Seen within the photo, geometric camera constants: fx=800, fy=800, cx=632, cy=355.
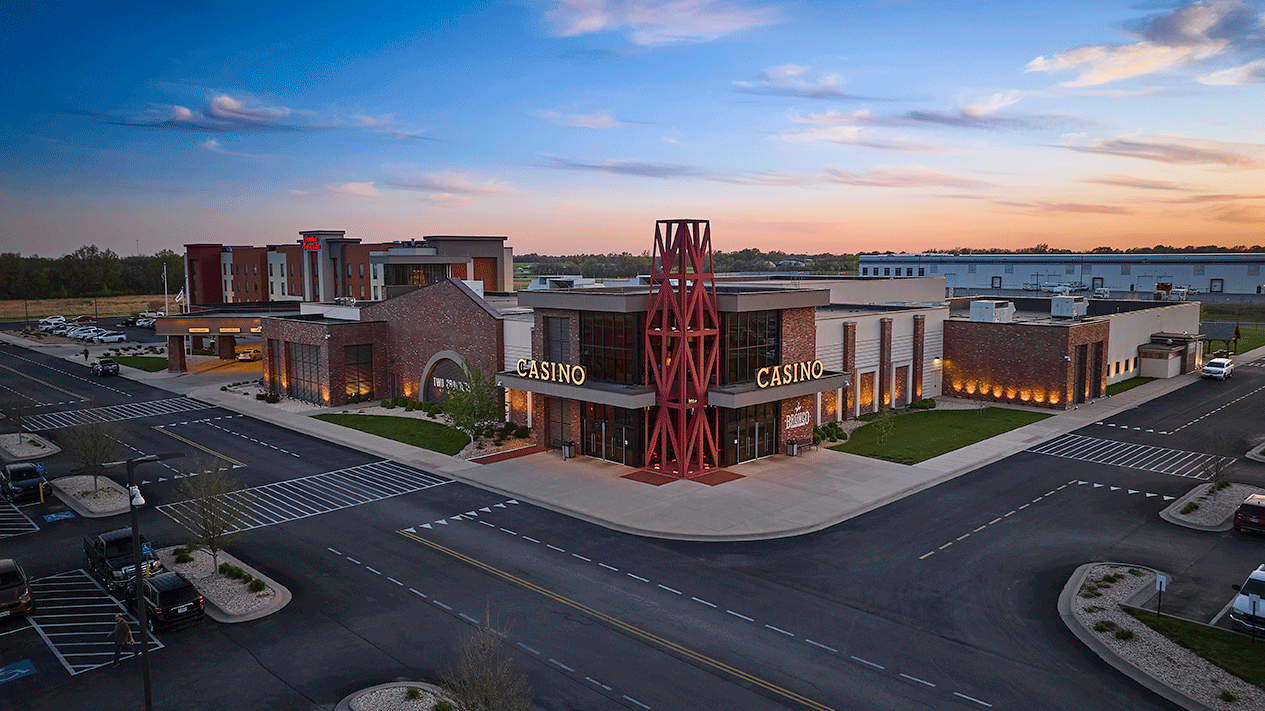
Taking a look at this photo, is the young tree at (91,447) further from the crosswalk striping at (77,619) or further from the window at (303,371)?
the window at (303,371)

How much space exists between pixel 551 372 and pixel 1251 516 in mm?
33807

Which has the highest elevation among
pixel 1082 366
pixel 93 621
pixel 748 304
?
pixel 748 304

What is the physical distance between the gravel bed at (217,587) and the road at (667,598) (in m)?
1.01

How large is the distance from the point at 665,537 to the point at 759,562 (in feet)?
14.9

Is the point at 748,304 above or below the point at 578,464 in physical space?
above

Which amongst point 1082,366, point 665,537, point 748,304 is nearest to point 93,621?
point 665,537

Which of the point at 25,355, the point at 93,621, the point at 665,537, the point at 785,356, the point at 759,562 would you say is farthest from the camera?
the point at 25,355

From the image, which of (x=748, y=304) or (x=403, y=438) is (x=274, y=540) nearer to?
(x=403, y=438)

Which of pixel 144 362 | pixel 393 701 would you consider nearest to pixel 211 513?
pixel 393 701

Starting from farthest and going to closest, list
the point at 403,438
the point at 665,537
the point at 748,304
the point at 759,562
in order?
the point at 403,438
the point at 748,304
the point at 665,537
the point at 759,562

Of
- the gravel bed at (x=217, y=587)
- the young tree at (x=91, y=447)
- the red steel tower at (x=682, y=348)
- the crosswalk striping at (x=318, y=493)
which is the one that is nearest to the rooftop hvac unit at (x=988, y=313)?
the red steel tower at (x=682, y=348)

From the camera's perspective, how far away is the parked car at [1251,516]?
32.6 meters

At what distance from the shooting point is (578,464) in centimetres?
4553

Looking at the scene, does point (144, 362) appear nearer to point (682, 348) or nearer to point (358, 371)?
point (358, 371)
